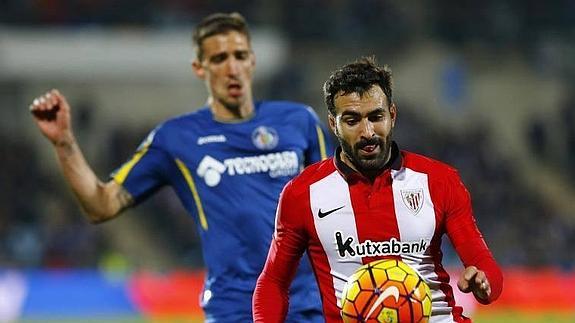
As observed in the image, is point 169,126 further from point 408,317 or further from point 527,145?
point 527,145

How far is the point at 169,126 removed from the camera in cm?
554

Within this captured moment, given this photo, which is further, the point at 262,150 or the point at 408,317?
the point at 262,150

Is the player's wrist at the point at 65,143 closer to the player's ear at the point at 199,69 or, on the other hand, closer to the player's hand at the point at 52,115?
the player's hand at the point at 52,115

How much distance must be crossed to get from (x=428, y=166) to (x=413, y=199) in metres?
0.15

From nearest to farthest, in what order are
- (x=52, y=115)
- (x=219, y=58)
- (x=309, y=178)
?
(x=309, y=178), (x=52, y=115), (x=219, y=58)

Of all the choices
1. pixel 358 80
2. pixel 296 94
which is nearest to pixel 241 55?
pixel 358 80

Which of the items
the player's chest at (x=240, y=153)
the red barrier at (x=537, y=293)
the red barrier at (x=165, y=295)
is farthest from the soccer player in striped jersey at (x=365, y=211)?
the red barrier at (x=537, y=293)

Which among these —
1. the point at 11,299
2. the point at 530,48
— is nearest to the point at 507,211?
the point at 530,48

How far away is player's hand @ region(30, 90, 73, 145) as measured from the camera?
5168mm

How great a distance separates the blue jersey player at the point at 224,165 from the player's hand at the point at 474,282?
5.34ft

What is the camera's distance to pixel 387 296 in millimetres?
3572

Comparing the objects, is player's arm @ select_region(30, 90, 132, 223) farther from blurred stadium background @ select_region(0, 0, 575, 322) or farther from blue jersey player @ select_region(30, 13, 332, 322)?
blurred stadium background @ select_region(0, 0, 575, 322)

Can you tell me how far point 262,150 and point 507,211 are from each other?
13.2 metres

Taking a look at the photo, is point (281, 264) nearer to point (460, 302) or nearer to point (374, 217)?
point (374, 217)
